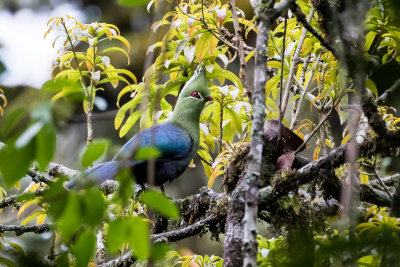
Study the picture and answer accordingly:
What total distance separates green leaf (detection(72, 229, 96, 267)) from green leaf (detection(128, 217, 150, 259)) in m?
0.09

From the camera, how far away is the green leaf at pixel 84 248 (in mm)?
866

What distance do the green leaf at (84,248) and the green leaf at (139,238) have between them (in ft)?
0.28

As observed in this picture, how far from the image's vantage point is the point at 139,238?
0.83 metres

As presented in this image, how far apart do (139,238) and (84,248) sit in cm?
12

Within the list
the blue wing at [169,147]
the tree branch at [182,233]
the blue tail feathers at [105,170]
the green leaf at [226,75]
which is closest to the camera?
the tree branch at [182,233]

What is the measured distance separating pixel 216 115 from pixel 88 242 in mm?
1981

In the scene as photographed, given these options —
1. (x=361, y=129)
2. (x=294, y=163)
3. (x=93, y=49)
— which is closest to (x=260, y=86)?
(x=294, y=163)

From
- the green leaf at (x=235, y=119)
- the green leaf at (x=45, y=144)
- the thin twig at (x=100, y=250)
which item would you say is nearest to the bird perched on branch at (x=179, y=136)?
the green leaf at (x=235, y=119)

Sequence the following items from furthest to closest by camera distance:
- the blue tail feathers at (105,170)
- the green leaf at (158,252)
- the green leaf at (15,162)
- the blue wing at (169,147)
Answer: the blue wing at (169,147) → the blue tail feathers at (105,170) → the green leaf at (158,252) → the green leaf at (15,162)

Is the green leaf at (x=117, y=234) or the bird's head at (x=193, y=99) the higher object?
the bird's head at (x=193, y=99)

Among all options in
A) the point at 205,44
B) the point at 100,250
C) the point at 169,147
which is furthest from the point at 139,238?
the point at 169,147

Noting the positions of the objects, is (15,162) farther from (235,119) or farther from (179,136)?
(179,136)

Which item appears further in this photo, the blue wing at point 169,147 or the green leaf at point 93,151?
the blue wing at point 169,147

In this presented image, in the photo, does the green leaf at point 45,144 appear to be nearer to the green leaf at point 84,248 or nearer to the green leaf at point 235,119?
the green leaf at point 84,248
